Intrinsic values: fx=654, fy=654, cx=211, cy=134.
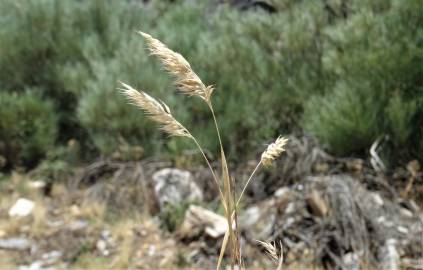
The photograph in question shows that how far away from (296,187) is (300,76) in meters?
1.80

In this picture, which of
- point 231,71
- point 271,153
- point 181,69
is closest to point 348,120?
point 231,71

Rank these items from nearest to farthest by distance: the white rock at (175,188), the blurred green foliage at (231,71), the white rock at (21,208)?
the blurred green foliage at (231,71) < the white rock at (175,188) < the white rock at (21,208)

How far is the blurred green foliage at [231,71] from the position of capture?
22.6 ft

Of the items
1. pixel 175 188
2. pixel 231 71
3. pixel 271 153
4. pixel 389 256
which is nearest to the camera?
pixel 271 153

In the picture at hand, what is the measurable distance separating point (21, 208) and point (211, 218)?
99.2 inches

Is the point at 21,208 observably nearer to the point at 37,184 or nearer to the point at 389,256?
the point at 37,184

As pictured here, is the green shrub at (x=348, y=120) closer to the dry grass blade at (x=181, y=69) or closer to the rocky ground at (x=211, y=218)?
Answer: the rocky ground at (x=211, y=218)

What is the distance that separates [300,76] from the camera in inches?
320

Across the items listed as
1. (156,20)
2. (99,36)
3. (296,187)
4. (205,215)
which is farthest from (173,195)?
(156,20)

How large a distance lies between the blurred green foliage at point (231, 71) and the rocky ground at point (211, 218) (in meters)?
0.40

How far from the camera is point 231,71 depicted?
28.4 feet

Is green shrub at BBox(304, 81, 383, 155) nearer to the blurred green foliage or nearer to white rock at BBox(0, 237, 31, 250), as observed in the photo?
the blurred green foliage

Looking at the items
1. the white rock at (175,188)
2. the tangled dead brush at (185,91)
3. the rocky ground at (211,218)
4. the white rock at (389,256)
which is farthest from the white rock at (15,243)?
the tangled dead brush at (185,91)

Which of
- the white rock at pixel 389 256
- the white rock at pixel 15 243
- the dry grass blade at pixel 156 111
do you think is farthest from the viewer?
the white rock at pixel 15 243
